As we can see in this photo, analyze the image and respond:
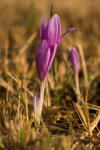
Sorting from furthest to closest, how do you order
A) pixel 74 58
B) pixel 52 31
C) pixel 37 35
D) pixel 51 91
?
1. pixel 37 35
2. pixel 51 91
3. pixel 74 58
4. pixel 52 31

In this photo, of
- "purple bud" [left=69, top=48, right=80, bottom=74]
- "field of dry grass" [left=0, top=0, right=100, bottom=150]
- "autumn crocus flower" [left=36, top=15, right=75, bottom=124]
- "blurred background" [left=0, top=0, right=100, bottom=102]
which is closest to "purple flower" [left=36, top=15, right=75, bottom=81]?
"autumn crocus flower" [left=36, top=15, right=75, bottom=124]

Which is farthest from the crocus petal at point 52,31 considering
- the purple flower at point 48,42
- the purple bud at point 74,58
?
the purple bud at point 74,58

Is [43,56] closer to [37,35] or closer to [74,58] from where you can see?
[74,58]

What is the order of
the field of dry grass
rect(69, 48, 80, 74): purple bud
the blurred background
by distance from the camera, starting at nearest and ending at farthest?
the field of dry grass
rect(69, 48, 80, 74): purple bud
the blurred background

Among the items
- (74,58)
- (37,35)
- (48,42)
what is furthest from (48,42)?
(37,35)

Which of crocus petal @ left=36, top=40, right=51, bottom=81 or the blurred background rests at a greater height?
the blurred background

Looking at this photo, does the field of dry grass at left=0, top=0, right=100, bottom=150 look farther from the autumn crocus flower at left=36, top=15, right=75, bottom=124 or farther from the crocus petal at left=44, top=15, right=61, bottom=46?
the crocus petal at left=44, top=15, right=61, bottom=46

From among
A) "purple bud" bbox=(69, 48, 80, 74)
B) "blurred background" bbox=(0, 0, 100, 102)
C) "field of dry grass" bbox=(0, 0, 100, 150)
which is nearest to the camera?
"field of dry grass" bbox=(0, 0, 100, 150)
